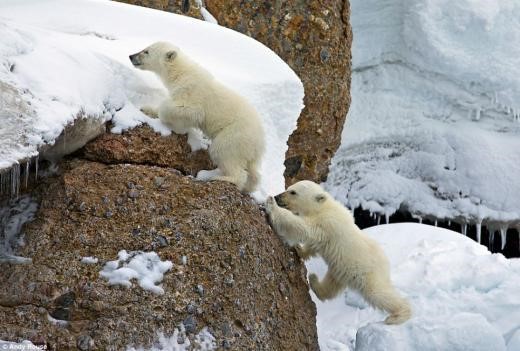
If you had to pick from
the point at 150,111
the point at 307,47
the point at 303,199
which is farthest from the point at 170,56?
the point at 307,47

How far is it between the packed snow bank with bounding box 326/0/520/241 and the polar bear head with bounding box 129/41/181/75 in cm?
699

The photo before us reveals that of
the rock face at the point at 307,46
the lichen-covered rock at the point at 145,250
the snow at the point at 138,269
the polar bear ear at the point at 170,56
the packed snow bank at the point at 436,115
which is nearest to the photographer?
the lichen-covered rock at the point at 145,250

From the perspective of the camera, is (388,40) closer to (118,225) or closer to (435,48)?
(435,48)

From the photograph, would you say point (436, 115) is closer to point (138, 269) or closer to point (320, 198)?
point (320, 198)

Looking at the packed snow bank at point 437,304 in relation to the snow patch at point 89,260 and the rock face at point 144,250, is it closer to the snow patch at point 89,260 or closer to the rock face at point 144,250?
the rock face at point 144,250

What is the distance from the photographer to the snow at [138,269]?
448 cm

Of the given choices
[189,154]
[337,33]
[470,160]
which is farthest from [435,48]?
[189,154]

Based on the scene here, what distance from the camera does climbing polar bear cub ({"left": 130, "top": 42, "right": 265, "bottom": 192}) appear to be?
5.14 metres

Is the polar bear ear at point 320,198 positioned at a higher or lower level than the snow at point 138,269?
lower

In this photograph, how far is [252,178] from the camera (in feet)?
17.5

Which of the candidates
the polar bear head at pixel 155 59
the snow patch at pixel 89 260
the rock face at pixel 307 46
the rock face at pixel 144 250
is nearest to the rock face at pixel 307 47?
the rock face at pixel 307 46

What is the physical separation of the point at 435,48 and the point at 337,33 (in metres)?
3.92

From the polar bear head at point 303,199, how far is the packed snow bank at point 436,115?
6.51 meters

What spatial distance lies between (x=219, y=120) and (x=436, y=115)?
7.85 meters
